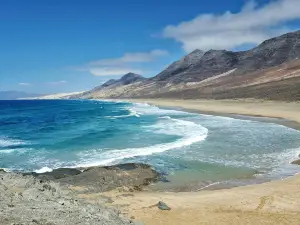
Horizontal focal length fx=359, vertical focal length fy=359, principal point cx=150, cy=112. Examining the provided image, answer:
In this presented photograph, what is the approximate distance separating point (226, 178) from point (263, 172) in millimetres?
2645

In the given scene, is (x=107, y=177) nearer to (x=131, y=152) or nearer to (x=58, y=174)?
(x=58, y=174)

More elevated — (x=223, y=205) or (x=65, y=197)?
(x=65, y=197)

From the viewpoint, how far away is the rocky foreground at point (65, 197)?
33.8 feet

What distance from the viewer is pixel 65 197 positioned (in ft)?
44.0

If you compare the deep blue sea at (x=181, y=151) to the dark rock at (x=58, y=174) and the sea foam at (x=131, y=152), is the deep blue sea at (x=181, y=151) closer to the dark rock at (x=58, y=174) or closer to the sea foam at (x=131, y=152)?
the sea foam at (x=131, y=152)

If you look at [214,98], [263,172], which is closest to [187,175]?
[263,172]

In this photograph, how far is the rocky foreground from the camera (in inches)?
405

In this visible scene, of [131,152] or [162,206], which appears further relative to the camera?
[131,152]

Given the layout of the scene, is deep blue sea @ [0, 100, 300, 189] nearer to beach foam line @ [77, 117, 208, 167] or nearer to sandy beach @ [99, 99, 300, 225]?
beach foam line @ [77, 117, 208, 167]

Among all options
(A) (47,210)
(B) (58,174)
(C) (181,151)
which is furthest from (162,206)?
(C) (181,151)

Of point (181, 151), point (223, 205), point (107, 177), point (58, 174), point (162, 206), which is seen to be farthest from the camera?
point (181, 151)

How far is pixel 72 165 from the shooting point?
25.1m

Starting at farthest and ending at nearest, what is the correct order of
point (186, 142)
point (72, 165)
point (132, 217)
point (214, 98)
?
point (214, 98), point (186, 142), point (72, 165), point (132, 217)

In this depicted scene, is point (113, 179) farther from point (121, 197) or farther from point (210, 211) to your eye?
point (210, 211)
